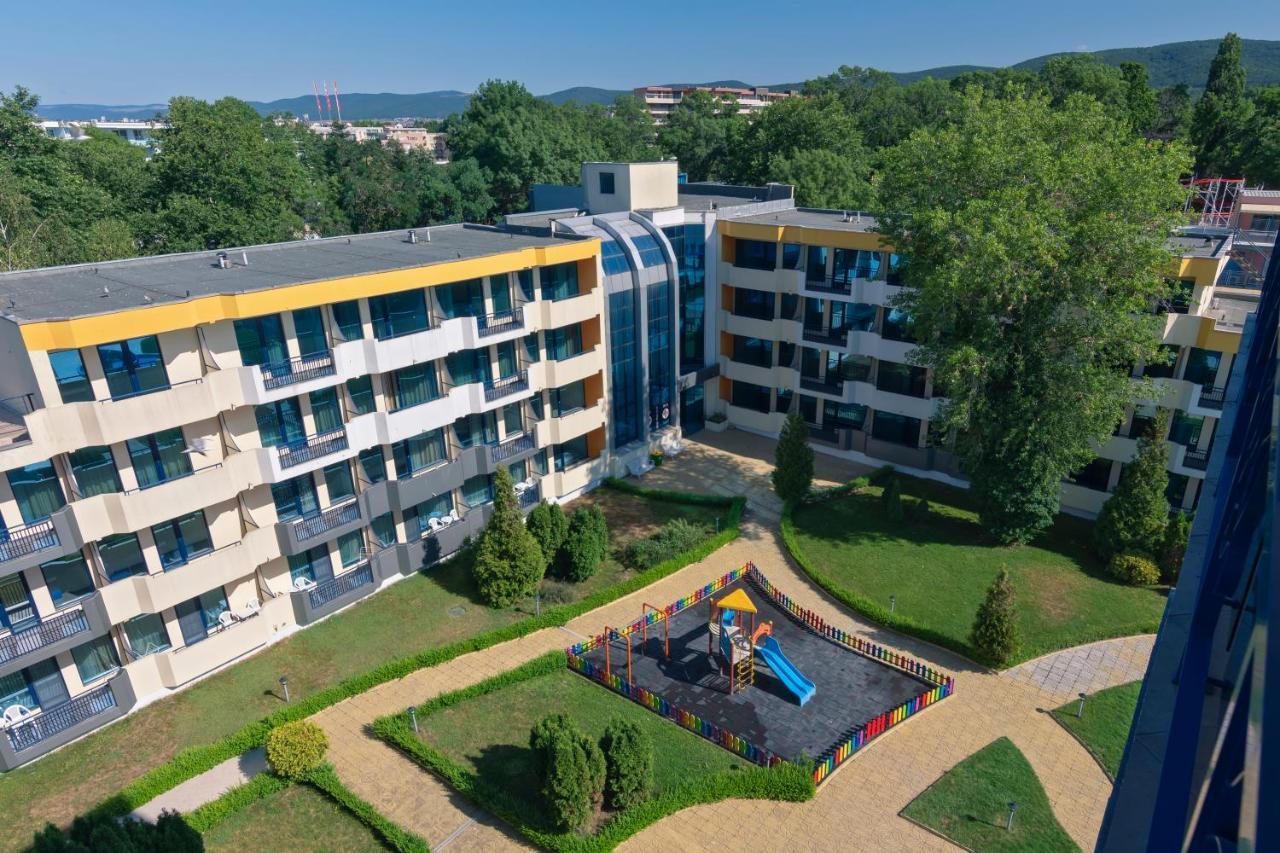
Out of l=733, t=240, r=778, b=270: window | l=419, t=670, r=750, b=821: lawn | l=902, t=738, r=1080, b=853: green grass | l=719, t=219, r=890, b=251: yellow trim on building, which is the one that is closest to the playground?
l=419, t=670, r=750, b=821: lawn

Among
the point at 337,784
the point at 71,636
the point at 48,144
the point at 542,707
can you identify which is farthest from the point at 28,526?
the point at 48,144

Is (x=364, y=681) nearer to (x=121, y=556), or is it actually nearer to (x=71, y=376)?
(x=121, y=556)

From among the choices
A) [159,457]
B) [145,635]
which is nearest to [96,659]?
[145,635]

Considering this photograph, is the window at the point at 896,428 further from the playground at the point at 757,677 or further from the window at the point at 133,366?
the window at the point at 133,366

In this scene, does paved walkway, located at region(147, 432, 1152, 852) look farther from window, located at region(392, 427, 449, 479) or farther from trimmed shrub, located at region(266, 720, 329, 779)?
window, located at region(392, 427, 449, 479)

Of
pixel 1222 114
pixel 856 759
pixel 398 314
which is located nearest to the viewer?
pixel 856 759

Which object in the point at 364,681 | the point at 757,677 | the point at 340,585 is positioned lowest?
the point at 757,677

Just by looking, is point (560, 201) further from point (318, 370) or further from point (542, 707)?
point (542, 707)
